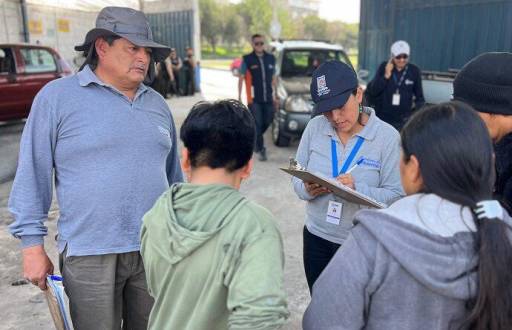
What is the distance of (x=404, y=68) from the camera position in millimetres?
5859

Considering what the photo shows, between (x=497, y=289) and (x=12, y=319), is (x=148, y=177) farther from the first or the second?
(x=12, y=319)

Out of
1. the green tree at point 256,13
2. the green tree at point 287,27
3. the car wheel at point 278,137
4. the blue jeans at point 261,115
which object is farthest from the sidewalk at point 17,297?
the green tree at point 256,13

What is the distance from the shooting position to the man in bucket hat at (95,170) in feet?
6.40

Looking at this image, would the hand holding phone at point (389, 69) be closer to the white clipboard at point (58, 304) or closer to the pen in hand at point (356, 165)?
the pen in hand at point (356, 165)

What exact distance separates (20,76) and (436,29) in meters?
8.07

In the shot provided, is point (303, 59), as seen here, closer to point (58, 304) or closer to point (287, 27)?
point (58, 304)

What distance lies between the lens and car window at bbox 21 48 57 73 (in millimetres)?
9711

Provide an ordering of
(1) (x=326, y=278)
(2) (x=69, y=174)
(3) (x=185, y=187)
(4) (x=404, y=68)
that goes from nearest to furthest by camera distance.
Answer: (1) (x=326, y=278)
(3) (x=185, y=187)
(2) (x=69, y=174)
(4) (x=404, y=68)

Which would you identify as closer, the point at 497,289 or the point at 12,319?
the point at 497,289

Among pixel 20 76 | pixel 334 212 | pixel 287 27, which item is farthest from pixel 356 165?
pixel 287 27

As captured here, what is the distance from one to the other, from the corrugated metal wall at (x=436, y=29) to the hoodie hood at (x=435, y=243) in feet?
22.9

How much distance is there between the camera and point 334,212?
7.52ft

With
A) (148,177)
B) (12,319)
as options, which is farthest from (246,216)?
(12,319)

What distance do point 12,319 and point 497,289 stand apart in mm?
3182
